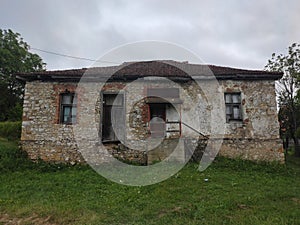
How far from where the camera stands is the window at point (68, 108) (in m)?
9.70

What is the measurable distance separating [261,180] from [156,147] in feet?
12.5

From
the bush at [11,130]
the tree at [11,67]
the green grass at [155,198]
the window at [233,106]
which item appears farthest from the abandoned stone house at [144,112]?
the tree at [11,67]

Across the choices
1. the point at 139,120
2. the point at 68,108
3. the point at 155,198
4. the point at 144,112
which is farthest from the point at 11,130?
the point at 155,198

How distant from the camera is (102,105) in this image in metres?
9.84

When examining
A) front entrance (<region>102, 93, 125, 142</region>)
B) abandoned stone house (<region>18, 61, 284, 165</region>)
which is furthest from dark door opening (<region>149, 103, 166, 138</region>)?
front entrance (<region>102, 93, 125, 142</region>)

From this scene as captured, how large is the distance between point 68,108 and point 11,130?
577 centimetres

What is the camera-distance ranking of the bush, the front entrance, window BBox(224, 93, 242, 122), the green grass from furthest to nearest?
the bush, window BBox(224, 93, 242, 122), the front entrance, the green grass

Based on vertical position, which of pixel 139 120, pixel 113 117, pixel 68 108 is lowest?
pixel 139 120

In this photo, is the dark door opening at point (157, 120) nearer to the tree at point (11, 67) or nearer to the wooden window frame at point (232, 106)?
the wooden window frame at point (232, 106)

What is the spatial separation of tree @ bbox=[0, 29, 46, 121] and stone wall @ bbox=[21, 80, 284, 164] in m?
10.3

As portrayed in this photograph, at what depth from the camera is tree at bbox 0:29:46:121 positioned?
1873cm

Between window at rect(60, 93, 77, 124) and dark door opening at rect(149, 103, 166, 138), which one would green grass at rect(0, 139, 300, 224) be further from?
window at rect(60, 93, 77, 124)

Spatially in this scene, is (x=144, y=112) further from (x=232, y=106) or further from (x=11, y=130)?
(x=11, y=130)

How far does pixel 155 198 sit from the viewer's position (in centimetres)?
548
